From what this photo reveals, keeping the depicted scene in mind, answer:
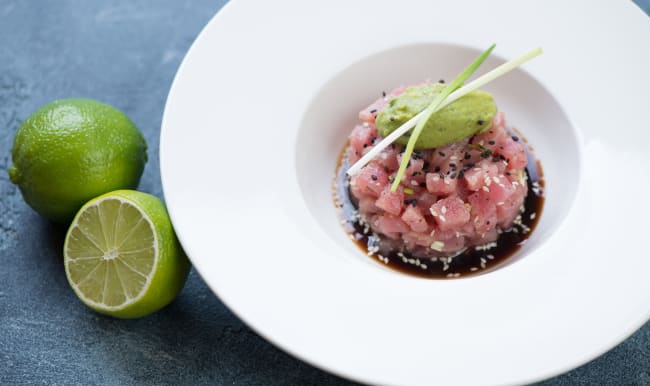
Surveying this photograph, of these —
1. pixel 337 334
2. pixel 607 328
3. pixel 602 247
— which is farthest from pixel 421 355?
pixel 602 247

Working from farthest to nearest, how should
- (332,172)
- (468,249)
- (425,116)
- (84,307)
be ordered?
(332,172)
(468,249)
(84,307)
(425,116)

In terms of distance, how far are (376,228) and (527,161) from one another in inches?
39.2

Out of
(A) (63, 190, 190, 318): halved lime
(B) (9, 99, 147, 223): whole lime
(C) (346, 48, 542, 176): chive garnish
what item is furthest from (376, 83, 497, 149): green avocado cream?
(B) (9, 99, 147, 223): whole lime

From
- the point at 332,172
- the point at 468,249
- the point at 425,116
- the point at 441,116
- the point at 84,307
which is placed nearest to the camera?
the point at 425,116

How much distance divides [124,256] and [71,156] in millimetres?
573

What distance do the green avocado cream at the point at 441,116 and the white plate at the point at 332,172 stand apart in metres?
0.43

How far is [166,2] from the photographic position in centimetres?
457

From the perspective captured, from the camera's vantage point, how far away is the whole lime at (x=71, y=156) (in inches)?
127

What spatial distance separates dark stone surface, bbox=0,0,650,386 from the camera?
3.18 m

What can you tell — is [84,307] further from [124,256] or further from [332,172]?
[332,172]

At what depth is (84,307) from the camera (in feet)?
11.3

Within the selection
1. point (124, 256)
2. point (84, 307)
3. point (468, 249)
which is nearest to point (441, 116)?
point (468, 249)

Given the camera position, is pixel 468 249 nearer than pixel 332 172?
Yes

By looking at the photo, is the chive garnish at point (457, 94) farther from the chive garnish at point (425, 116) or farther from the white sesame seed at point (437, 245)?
the white sesame seed at point (437, 245)
